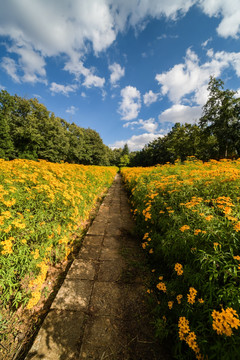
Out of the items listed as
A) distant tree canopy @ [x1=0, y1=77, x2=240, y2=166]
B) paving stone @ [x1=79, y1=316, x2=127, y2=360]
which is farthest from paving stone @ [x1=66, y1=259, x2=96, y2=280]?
distant tree canopy @ [x1=0, y1=77, x2=240, y2=166]

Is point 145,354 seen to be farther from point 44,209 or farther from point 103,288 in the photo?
point 44,209

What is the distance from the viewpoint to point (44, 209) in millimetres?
2312

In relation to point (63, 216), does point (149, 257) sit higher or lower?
lower

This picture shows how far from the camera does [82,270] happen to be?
7.23 feet

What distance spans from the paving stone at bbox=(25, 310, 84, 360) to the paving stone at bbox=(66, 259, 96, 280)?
1.63 ft

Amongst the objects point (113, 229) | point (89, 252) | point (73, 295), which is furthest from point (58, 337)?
point (113, 229)

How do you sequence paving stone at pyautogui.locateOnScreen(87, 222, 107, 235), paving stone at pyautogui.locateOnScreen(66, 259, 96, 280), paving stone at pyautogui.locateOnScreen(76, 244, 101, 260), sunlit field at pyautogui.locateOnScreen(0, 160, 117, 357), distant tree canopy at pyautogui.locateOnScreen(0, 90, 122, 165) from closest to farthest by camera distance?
sunlit field at pyautogui.locateOnScreen(0, 160, 117, 357), paving stone at pyautogui.locateOnScreen(66, 259, 96, 280), paving stone at pyautogui.locateOnScreen(76, 244, 101, 260), paving stone at pyautogui.locateOnScreen(87, 222, 107, 235), distant tree canopy at pyautogui.locateOnScreen(0, 90, 122, 165)

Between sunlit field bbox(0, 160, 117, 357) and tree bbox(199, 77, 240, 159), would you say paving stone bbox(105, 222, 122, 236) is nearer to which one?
sunlit field bbox(0, 160, 117, 357)

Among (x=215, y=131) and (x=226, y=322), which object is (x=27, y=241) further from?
(x=215, y=131)

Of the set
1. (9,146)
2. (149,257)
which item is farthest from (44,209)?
(9,146)

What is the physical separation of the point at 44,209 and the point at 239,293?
8.98 ft

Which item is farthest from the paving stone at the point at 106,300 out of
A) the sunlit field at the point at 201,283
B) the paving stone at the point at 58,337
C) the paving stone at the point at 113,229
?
the paving stone at the point at 113,229

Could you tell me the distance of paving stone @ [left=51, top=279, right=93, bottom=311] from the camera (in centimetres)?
166

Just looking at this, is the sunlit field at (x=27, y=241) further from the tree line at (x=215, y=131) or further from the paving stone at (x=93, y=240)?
the tree line at (x=215, y=131)
